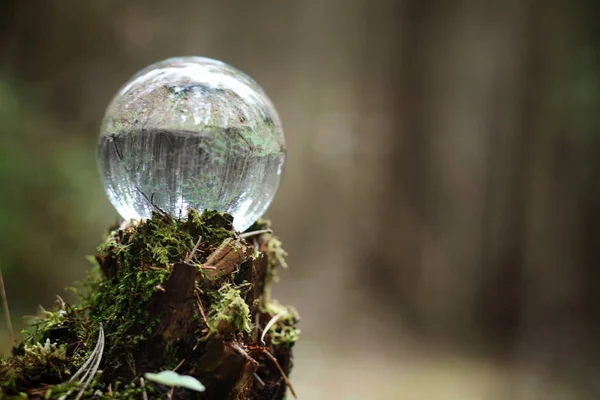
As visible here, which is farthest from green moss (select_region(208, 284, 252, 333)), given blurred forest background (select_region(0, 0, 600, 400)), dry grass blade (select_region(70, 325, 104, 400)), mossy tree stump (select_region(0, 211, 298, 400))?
blurred forest background (select_region(0, 0, 600, 400))

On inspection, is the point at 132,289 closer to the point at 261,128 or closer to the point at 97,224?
the point at 261,128

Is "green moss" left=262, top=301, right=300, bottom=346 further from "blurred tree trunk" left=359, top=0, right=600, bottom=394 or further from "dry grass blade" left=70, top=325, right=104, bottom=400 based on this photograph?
"blurred tree trunk" left=359, top=0, right=600, bottom=394

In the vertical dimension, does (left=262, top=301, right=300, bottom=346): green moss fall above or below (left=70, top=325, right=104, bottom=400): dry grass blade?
above

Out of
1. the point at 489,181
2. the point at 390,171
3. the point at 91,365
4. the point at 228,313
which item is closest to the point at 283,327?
the point at 228,313

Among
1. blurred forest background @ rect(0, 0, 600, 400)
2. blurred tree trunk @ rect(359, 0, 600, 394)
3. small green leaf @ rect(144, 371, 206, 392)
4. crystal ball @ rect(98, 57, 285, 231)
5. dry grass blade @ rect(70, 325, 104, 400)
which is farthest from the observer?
blurred tree trunk @ rect(359, 0, 600, 394)

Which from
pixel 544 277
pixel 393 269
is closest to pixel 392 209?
pixel 393 269

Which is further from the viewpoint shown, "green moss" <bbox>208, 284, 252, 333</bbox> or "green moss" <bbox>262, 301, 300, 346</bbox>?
"green moss" <bbox>262, 301, 300, 346</bbox>
